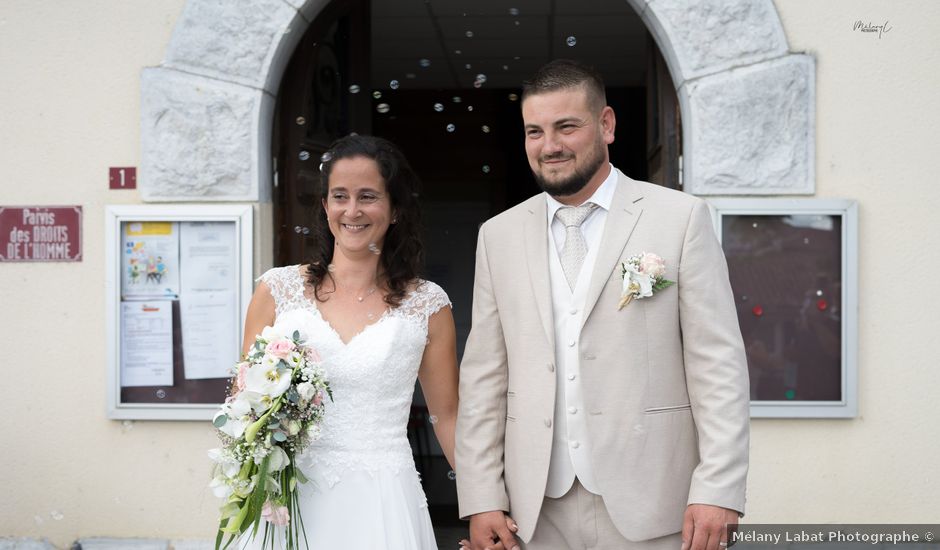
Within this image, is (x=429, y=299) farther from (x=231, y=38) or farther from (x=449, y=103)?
(x=449, y=103)

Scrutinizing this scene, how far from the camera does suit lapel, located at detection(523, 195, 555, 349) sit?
103 inches

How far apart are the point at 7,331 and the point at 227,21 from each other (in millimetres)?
2053

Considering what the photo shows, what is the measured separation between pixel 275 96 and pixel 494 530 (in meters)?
3.08

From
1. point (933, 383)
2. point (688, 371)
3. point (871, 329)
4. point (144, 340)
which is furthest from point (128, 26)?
point (933, 383)

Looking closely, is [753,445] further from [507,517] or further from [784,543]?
[507,517]

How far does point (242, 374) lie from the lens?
8.71ft

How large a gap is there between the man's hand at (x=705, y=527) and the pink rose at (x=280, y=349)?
124cm

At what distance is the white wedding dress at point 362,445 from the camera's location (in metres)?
2.95

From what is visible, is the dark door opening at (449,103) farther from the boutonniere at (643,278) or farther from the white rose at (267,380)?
the white rose at (267,380)

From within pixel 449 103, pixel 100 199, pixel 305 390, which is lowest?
pixel 305 390

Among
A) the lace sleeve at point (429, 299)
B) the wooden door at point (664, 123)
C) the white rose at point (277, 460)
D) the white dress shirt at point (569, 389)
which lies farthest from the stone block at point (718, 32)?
the white rose at point (277, 460)

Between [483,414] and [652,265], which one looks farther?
[483,414]

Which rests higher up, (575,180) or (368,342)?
(575,180)
